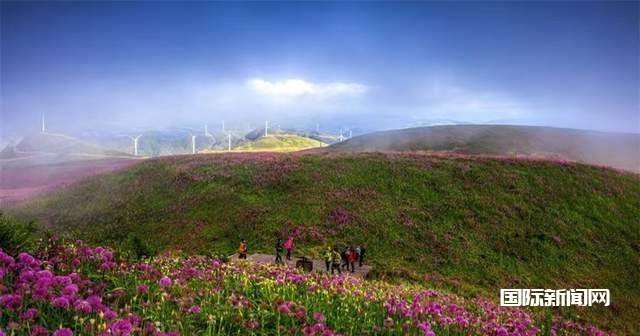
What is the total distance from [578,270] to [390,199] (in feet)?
51.1

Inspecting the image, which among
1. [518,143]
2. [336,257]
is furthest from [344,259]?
[518,143]

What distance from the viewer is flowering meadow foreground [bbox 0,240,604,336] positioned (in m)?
6.29

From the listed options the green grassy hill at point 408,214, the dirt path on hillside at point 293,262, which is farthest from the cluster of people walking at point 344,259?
the green grassy hill at point 408,214

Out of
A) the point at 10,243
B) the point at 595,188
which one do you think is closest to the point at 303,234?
the point at 10,243

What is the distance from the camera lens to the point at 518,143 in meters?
89.3

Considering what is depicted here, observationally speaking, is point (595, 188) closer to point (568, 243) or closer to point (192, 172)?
point (568, 243)

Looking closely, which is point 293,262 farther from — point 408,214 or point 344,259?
→ point 408,214

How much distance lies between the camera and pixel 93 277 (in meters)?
8.49

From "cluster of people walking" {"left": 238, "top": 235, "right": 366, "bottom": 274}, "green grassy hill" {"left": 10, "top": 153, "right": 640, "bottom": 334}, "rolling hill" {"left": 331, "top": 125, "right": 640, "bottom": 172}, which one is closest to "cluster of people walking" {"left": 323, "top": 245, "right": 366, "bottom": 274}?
"cluster of people walking" {"left": 238, "top": 235, "right": 366, "bottom": 274}

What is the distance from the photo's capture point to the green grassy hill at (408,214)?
111ft

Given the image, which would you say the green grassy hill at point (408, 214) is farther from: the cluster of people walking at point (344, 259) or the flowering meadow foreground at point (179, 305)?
the flowering meadow foreground at point (179, 305)
